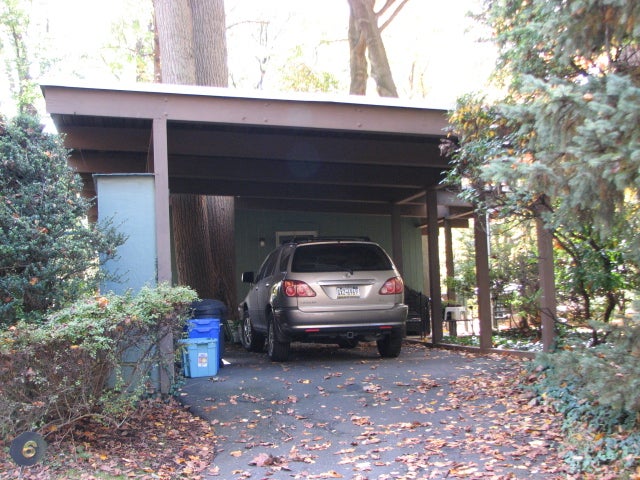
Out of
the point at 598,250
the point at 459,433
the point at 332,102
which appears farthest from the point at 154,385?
the point at 598,250

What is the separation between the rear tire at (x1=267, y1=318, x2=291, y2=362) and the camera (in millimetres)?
9148

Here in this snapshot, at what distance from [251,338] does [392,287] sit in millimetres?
3315

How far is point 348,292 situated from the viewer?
8688mm

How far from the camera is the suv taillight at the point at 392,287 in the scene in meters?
8.80

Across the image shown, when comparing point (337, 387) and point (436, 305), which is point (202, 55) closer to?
point (436, 305)

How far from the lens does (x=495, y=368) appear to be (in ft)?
27.1

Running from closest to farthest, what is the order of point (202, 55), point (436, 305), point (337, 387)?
point (337, 387) → point (436, 305) → point (202, 55)

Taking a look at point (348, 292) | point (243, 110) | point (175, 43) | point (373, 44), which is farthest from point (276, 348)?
point (373, 44)

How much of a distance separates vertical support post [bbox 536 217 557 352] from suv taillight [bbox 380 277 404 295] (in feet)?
6.15

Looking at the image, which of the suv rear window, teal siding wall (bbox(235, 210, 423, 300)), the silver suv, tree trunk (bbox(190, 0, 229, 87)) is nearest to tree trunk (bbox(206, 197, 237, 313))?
teal siding wall (bbox(235, 210, 423, 300))

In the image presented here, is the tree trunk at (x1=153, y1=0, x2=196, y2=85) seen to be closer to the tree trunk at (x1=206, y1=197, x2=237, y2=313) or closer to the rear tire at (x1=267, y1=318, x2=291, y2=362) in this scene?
the tree trunk at (x1=206, y1=197, x2=237, y2=313)

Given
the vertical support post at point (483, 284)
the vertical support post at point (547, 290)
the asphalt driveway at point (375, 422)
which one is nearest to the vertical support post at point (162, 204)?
the asphalt driveway at point (375, 422)

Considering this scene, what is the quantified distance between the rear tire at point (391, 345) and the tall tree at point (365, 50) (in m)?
12.4

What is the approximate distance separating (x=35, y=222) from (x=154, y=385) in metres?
2.15
